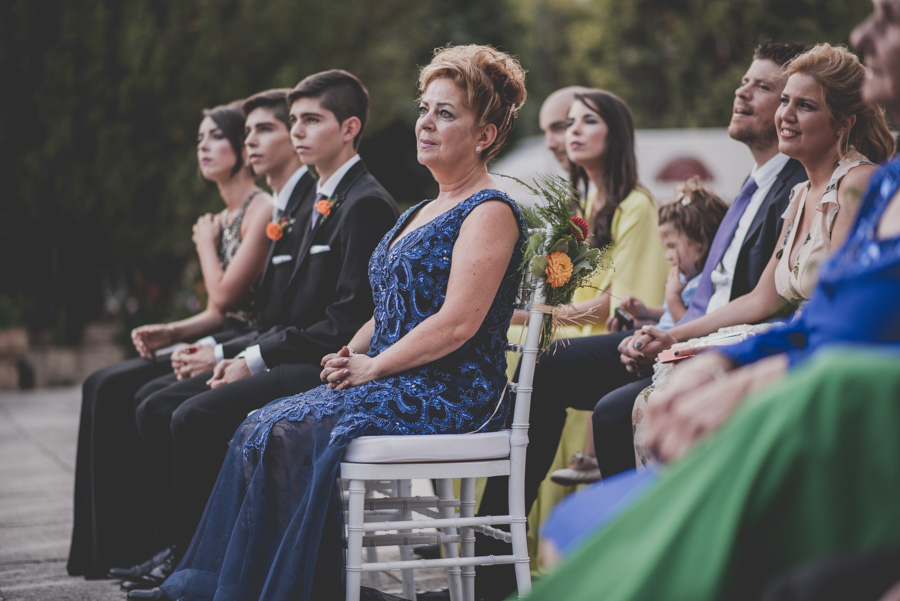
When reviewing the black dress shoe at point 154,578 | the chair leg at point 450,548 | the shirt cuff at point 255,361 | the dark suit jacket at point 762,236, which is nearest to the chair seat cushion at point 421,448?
the chair leg at point 450,548

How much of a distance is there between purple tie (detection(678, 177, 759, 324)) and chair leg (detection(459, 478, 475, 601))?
3.55 feet

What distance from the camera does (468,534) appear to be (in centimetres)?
327

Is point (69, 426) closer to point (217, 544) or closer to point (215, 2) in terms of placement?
point (217, 544)

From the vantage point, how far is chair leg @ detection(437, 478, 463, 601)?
3.23 metres

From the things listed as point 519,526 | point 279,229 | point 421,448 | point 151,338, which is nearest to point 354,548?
point 421,448

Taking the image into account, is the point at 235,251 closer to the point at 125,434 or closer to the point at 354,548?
the point at 125,434

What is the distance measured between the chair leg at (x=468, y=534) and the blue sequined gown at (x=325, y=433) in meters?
0.30

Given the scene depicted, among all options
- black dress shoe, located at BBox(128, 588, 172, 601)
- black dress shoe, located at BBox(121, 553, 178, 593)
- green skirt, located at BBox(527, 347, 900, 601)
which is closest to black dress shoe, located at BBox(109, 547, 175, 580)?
black dress shoe, located at BBox(121, 553, 178, 593)

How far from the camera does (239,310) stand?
4.89 m

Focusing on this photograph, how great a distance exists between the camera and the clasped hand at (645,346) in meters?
3.38

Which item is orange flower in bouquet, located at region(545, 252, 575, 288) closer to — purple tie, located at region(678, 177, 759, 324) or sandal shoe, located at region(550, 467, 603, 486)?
purple tie, located at region(678, 177, 759, 324)

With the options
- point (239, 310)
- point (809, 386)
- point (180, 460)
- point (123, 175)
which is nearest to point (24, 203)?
point (123, 175)

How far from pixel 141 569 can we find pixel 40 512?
1.55m

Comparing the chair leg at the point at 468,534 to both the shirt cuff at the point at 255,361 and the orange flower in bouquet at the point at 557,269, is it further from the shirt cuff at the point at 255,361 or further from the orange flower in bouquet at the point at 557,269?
the shirt cuff at the point at 255,361
